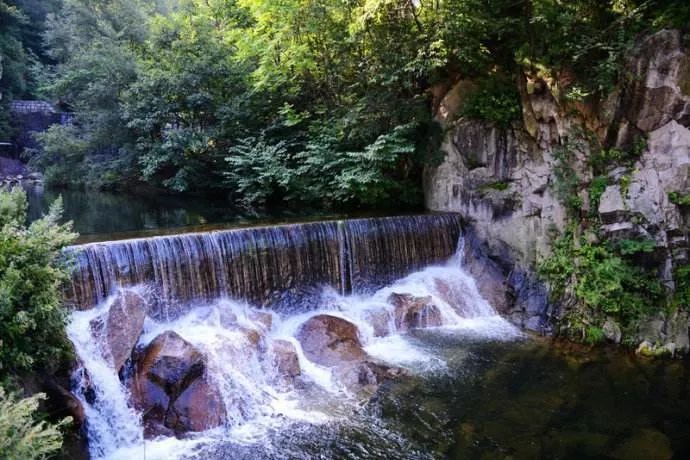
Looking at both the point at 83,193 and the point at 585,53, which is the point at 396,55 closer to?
the point at 585,53

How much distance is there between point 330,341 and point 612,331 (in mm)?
4559

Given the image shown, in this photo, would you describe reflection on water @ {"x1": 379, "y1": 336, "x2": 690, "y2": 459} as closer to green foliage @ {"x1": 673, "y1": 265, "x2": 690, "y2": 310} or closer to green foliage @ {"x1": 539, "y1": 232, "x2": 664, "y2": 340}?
green foliage @ {"x1": 539, "y1": 232, "x2": 664, "y2": 340}

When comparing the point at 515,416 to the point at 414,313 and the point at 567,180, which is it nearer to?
the point at 414,313

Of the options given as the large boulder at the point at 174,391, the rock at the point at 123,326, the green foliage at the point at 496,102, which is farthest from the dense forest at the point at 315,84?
the large boulder at the point at 174,391

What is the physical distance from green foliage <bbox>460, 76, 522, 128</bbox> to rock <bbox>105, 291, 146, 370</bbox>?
25.1 feet

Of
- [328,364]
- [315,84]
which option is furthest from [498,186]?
[315,84]

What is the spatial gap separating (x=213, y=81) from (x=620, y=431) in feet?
48.4

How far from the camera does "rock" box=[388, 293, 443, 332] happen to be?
8773 millimetres

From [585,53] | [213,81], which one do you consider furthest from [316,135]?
[585,53]

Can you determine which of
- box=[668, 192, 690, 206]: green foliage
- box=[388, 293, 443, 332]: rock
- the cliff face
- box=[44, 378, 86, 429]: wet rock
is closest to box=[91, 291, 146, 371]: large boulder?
box=[44, 378, 86, 429]: wet rock

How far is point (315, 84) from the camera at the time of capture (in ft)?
46.8

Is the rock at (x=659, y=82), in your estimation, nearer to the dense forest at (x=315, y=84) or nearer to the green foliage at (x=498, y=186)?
the dense forest at (x=315, y=84)

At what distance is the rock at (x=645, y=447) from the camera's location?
5.17 m

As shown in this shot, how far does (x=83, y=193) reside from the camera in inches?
826
